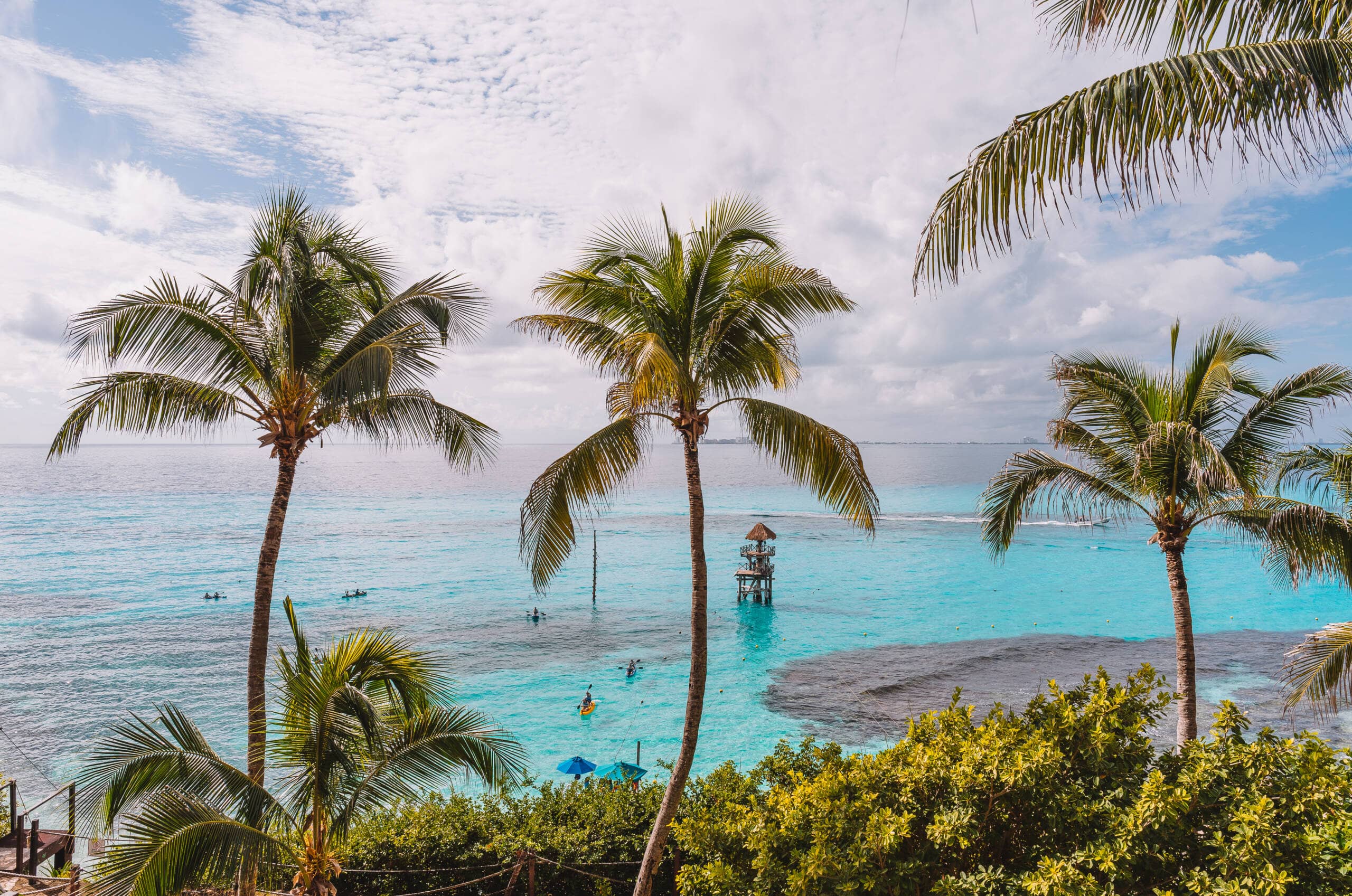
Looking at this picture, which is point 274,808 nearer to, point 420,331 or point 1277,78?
point 420,331

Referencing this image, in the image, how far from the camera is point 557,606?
4812 centimetres

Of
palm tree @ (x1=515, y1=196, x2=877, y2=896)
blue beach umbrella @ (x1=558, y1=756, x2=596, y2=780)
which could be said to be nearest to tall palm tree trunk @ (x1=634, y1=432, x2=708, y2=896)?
palm tree @ (x1=515, y1=196, x2=877, y2=896)

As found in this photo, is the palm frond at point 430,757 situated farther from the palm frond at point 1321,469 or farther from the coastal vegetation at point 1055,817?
the palm frond at point 1321,469

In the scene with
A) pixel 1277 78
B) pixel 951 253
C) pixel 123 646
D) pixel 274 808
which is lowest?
pixel 123 646

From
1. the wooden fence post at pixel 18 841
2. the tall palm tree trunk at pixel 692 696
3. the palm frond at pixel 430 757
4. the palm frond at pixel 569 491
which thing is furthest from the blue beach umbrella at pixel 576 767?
the palm frond at pixel 569 491

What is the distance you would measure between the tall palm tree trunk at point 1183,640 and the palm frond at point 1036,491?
0.83 m

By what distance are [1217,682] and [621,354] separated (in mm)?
34527

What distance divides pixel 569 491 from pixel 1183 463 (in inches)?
328

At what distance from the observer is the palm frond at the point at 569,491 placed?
27.0 feet

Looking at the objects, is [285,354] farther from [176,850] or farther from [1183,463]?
[1183,463]

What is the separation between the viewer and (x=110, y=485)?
445 ft

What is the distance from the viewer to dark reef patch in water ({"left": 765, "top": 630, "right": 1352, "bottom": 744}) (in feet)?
85.5

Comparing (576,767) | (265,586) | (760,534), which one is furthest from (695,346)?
(760,534)

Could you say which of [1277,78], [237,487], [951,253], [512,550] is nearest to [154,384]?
[951,253]
